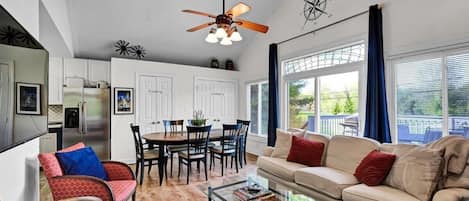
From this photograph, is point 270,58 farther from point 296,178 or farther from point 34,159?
point 34,159

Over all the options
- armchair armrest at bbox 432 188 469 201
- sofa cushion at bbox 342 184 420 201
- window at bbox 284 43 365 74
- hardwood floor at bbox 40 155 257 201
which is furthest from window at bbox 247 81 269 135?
armchair armrest at bbox 432 188 469 201

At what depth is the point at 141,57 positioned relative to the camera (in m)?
5.90

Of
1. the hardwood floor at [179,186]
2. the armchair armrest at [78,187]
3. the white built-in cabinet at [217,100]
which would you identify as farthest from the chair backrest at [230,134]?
the armchair armrest at [78,187]

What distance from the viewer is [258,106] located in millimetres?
6469

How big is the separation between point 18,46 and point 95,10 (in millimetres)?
3399

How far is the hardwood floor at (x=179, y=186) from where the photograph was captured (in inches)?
132

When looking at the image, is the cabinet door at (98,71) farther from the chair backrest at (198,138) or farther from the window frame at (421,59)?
the window frame at (421,59)

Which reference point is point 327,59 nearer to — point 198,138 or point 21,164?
point 198,138

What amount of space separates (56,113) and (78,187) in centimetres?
378

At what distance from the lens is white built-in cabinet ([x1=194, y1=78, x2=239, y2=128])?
6422 mm

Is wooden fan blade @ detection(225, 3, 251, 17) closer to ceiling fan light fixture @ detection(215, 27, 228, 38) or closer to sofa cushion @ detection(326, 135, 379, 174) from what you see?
ceiling fan light fixture @ detection(215, 27, 228, 38)

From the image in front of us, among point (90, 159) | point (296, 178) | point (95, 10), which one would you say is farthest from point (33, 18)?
point (296, 178)

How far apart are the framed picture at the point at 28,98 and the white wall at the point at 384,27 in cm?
405

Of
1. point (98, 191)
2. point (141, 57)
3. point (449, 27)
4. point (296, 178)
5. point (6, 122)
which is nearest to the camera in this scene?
point (6, 122)
